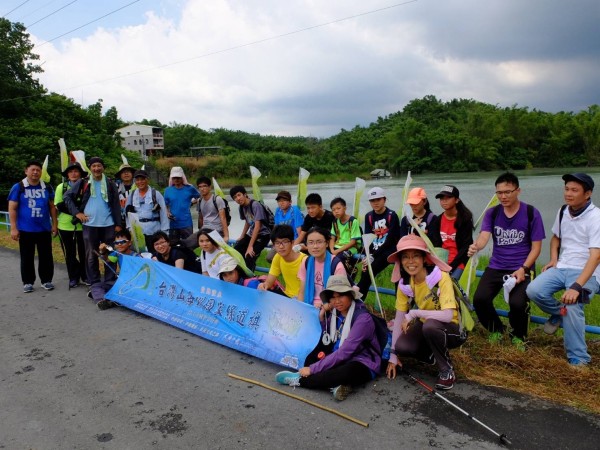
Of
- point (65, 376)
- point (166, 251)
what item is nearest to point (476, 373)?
point (65, 376)

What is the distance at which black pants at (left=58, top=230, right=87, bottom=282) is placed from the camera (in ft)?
21.8

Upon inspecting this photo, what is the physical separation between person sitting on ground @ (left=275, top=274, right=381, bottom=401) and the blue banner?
0.20m

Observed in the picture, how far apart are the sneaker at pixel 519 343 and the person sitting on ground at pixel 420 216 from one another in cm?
118

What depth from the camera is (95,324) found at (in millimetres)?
5051

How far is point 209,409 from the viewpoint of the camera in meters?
3.15

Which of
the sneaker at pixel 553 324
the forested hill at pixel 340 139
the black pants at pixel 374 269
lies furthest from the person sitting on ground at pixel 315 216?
the forested hill at pixel 340 139

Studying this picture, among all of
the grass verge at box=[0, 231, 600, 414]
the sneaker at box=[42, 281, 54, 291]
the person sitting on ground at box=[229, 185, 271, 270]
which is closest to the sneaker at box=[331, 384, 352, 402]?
the grass verge at box=[0, 231, 600, 414]

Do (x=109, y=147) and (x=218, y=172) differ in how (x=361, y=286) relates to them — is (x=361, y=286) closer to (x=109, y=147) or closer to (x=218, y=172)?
(x=109, y=147)

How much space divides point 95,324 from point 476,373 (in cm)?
407

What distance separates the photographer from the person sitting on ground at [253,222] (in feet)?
20.4

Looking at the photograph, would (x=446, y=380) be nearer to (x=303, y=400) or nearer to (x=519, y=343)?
(x=519, y=343)

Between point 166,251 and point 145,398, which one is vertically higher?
point 166,251

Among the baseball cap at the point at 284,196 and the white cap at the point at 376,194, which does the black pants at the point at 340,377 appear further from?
the baseball cap at the point at 284,196

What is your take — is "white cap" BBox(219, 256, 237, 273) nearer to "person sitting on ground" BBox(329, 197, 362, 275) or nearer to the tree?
"person sitting on ground" BBox(329, 197, 362, 275)
